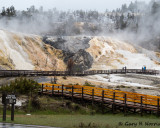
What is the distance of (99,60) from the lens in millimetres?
88000

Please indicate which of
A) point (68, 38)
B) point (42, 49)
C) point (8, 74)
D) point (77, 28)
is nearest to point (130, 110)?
point (8, 74)

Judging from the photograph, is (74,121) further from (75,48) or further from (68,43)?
(68,43)

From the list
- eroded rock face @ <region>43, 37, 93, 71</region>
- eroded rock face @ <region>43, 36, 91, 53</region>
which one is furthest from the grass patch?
eroded rock face @ <region>43, 36, 91, 53</region>

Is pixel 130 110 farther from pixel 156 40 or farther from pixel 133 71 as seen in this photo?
pixel 156 40

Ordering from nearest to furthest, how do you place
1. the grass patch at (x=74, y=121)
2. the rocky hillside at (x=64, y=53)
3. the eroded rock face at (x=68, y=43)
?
the grass patch at (x=74, y=121) → the rocky hillside at (x=64, y=53) → the eroded rock face at (x=68, y=43)

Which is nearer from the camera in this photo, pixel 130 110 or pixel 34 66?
pixel 130 110

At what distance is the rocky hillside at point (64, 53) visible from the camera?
230ft

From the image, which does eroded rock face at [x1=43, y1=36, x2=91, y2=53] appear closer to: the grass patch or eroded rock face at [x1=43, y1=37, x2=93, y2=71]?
eroded rock face at [x1=43, y1=37, x2=93, y2=71]

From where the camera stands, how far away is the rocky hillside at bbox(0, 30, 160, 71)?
6998 cm

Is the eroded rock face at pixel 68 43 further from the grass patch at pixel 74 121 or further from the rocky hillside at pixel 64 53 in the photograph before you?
the grass patch at pixel 74 121

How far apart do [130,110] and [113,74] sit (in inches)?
1815

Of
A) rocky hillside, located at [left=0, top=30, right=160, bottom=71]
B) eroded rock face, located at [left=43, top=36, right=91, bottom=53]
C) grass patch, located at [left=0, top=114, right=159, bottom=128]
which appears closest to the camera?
grass patch, located at [left=0, top=114, right=159, bottom=128]

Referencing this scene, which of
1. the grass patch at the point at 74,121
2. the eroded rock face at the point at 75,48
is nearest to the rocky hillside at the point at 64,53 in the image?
the eroded rock face at the point at 75,48

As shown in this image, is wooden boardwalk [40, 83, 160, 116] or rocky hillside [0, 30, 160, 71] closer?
wooden boardwalk [40, 83, 160, 116]
